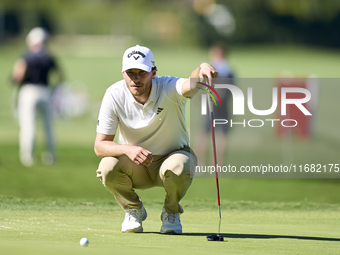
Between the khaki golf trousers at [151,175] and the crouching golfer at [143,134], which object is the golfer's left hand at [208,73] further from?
the khaki golf trousers at [151,175]

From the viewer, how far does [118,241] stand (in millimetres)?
5285

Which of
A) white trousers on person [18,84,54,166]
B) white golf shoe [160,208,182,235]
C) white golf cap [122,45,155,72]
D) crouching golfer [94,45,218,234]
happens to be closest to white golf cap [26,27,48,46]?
white trousers on person [18,84,54,166]

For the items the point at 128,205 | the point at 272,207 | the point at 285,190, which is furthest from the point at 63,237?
the point at 285,190

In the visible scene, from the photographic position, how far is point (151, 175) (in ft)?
20.4

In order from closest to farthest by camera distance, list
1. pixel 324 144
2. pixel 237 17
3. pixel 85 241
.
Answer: pixel 85 241 < pixel 324 144 < pixel 237 17

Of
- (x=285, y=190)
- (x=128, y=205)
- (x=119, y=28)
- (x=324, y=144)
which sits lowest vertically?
(x=128, y=205)

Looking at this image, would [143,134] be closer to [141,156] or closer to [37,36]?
[141,156]

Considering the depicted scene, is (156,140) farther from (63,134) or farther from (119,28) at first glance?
(119,28)

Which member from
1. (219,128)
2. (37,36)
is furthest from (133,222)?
(37,36)

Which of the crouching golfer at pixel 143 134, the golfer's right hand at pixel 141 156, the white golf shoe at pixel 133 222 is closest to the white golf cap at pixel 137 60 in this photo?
the crouching golfer at pixel 143 134

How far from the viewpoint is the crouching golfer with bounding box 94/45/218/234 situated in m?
5.81

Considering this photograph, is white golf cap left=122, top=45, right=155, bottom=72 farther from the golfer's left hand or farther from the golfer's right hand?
the golfer's right hand

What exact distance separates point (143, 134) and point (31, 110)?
7604 millimetres

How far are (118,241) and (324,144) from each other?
12.4 meters
